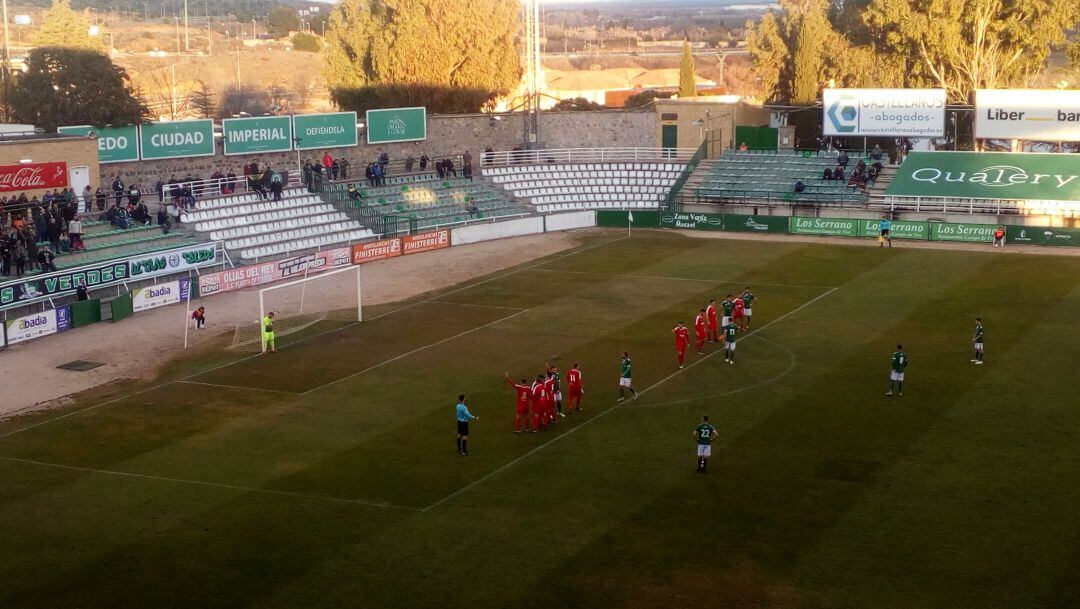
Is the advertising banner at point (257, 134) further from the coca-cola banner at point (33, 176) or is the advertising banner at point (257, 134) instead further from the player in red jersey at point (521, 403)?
the player in red jersey at point (521, 403)

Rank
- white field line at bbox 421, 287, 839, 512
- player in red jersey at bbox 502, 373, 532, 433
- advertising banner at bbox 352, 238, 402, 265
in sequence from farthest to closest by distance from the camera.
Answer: advertising banner at bbox 352, 238, 402, 265 → player in red jersey at bbox 502, 373, 532, 433 → white field line at bbox 421, 287, 839, 512

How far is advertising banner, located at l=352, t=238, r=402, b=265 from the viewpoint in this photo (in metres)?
52.9

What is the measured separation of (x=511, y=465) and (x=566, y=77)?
124m

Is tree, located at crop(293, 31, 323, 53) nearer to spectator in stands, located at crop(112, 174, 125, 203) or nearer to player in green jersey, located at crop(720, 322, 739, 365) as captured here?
spectator in stands, located at crop(112, 174, 125, 203)

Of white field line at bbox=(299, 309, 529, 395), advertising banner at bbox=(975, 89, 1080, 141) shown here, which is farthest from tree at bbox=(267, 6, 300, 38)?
white field line at bbox=(299, 309, 529, 395)

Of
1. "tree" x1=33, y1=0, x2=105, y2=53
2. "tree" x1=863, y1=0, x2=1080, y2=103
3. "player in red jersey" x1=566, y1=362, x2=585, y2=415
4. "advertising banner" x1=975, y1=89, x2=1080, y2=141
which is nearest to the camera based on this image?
"player in red jersey" x1=566, y1=362, x2=585, y2=415

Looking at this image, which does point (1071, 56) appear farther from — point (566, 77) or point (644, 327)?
point (566, 77)

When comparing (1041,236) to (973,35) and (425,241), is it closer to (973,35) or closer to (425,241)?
(973,35)

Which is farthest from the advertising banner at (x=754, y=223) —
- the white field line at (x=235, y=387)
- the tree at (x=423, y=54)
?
the white field line at (x=235, y=387)

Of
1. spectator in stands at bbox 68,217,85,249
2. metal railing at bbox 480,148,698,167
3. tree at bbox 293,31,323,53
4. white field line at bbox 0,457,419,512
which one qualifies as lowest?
white field line at bbox 0,457,419,512

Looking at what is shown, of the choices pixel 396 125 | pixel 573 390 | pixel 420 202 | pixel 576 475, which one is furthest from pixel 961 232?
pixel 576 475

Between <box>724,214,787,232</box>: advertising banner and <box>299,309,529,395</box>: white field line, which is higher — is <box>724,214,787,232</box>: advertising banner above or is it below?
above

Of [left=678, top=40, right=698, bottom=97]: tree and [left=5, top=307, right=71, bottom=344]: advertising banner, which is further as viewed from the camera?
[left=678, top=40, right=698, bottom=97]: tree

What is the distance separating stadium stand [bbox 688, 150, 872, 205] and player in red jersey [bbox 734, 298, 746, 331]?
24.6 meters
